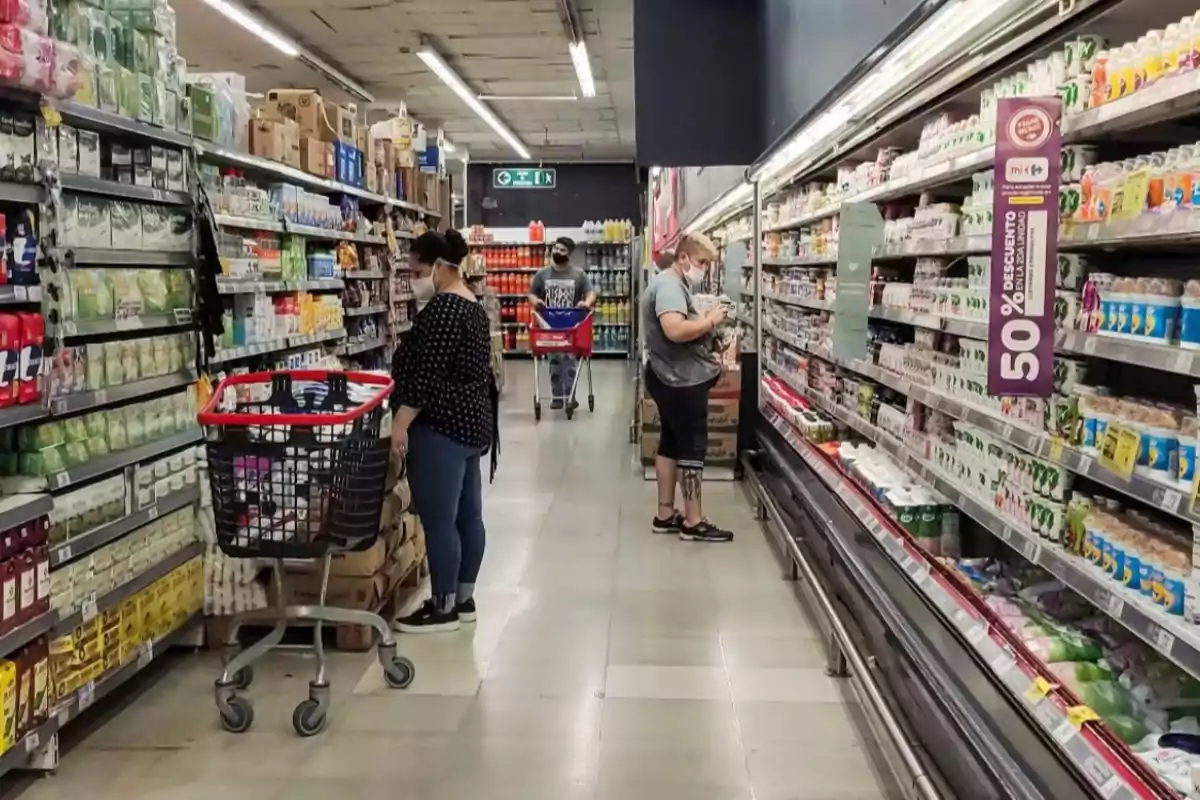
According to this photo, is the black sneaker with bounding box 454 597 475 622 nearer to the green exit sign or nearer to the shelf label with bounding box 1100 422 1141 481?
the shelf label with bounding box 1100 422 1141 481

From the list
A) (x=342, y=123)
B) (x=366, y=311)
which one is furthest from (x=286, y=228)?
(x=366, y=311)

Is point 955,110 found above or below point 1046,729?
above

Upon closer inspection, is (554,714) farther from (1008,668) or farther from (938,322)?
(938,322)

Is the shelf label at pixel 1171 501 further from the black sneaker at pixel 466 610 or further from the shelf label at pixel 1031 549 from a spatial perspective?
the black sneaker at pixel 466 610

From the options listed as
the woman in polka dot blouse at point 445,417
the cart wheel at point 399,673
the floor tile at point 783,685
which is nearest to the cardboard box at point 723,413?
the woman in polka dot blouse at point 445,417

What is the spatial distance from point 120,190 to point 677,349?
125 inches

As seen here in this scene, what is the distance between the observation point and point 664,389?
6262mm

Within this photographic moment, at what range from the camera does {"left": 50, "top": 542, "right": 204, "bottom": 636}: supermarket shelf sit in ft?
11.3

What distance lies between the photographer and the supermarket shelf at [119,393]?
3.45 metres

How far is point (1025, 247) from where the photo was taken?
240 centimetres

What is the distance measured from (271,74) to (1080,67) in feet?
44.5

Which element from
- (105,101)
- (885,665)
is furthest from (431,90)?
(885,665)

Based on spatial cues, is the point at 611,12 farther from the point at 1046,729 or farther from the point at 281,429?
the point at 1046,729

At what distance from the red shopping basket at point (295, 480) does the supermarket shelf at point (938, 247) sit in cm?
193
